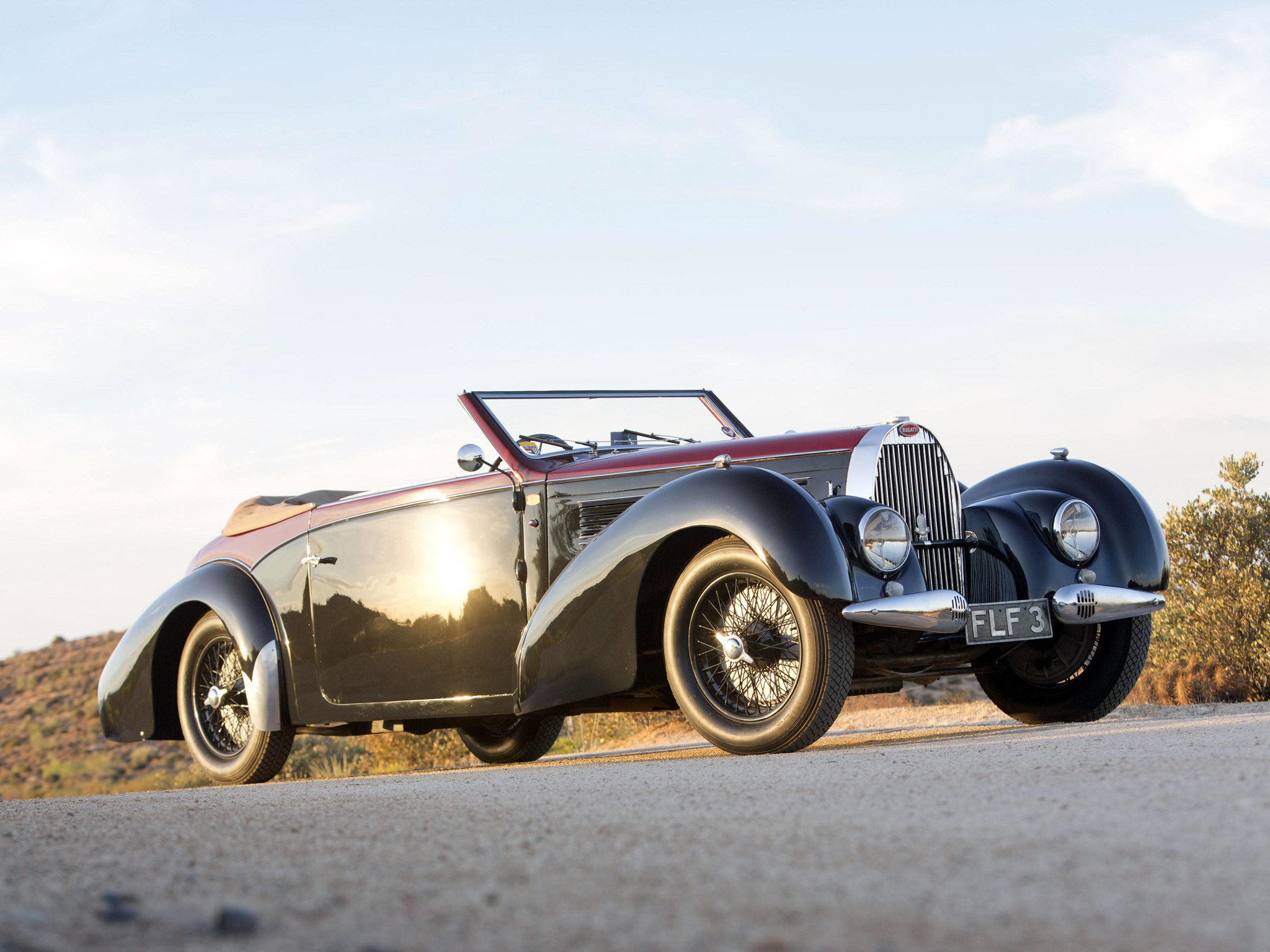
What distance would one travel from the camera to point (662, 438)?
7.27m

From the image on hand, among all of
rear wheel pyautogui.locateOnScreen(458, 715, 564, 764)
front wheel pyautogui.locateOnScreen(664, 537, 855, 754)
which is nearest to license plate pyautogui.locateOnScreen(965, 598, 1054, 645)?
front wheel pyautogui.locateOnScreen(664, 537, 855, 754)

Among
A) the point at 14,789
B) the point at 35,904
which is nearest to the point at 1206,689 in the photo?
the point at 35,904

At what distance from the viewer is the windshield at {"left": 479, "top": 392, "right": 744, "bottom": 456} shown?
6785mm

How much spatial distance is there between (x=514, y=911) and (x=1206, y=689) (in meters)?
8.70

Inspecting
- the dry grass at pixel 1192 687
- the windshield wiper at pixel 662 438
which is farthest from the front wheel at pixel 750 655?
the dry grass at pixel 1192 687

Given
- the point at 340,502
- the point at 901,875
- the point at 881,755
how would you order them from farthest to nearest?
1. the point at 340,502
2. the point at 881,755
3. the point at 901,875

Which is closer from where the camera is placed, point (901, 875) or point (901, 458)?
point (901, 875)

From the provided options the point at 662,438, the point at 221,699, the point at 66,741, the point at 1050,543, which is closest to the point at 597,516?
the point at 662,438

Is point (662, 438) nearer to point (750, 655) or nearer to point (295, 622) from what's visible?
point (295, 622)

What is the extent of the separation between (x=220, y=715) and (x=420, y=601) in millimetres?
1847

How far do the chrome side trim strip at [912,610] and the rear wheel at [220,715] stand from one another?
3.70 m

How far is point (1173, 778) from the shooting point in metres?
3.11

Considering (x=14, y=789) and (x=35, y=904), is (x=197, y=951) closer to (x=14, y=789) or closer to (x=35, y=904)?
(x=35, y=904)

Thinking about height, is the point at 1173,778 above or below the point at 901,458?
below
